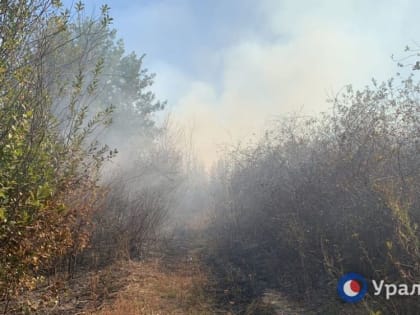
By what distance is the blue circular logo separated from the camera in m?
4.24

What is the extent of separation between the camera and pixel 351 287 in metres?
4.45

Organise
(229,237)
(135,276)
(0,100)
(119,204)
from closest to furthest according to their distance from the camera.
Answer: (0,100) < (135,276) < (119,204) < (229,237)

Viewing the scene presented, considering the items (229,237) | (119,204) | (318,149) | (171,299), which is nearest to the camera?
(171,299)

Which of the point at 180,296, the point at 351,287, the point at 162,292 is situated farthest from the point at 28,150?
the point at 351,287

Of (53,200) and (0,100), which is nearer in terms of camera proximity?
(0,100)

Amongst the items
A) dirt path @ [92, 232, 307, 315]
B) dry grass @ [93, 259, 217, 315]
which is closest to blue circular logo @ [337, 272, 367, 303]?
dirt path @ [92, 232, 307, 315]

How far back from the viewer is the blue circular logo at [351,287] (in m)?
4.24

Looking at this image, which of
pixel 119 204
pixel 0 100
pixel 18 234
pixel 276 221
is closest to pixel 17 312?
pixel 18 234

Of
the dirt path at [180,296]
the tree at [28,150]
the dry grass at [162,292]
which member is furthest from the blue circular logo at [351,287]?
the tree at [28,150]

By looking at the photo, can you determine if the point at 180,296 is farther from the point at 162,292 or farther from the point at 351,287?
the point at 351,287

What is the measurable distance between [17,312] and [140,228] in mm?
3878

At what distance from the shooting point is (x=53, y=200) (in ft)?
10.2

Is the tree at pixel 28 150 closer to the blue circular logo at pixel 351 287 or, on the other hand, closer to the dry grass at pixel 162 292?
the dry grass at pixel 162 292

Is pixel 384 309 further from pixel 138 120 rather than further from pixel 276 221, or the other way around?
pixel 138 120
